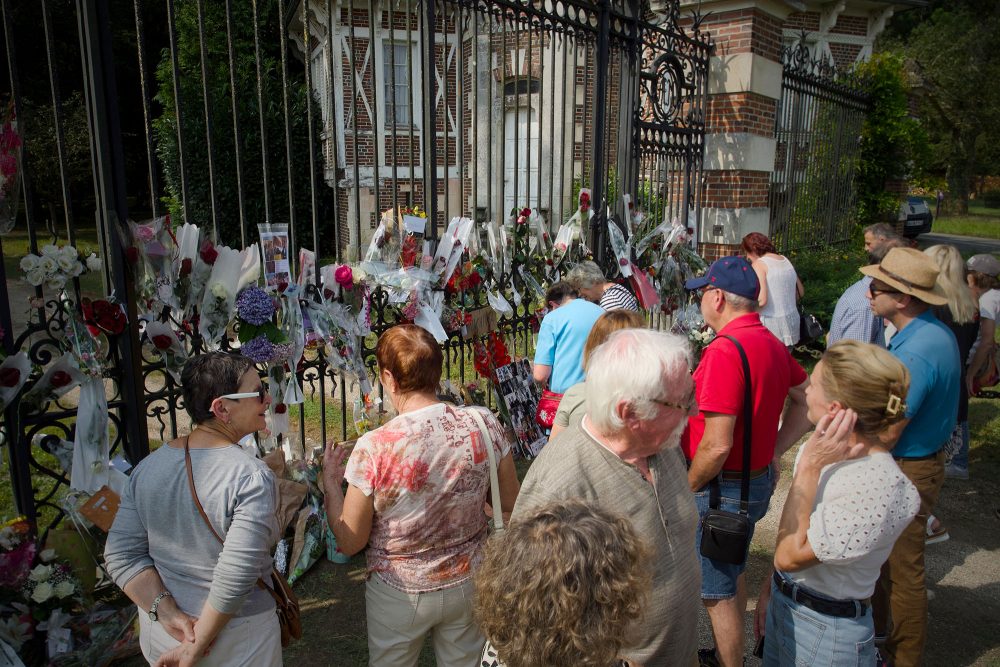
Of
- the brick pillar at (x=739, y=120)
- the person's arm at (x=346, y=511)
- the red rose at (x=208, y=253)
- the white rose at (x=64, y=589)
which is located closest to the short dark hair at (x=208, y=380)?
the person's arm at (x=346, y=511)

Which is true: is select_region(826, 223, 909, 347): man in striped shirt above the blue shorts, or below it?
above

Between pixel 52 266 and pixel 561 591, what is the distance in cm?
253

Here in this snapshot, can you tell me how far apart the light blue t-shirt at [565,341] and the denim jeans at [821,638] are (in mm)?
1989

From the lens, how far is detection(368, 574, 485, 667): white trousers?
2254 mm

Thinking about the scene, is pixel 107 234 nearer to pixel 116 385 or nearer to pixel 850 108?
pixel 116 385

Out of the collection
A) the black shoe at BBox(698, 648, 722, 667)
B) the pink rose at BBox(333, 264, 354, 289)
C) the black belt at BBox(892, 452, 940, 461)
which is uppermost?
the pink rose at BBox(333, 264, 354, 289)

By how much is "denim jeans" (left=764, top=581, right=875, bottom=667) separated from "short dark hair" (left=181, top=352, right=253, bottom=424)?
193 centimetres

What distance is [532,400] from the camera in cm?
536

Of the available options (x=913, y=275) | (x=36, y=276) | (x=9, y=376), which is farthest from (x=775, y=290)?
(x=9, y=376)

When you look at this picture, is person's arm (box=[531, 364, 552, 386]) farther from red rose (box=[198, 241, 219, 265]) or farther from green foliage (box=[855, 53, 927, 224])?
green foliage (box=[855, 53, 927, 224])

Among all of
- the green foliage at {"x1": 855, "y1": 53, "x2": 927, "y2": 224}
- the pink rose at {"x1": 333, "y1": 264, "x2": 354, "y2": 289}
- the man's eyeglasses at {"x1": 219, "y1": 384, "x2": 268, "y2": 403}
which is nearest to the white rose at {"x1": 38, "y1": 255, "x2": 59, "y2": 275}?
the man's eyeglasses at {"x1": 219, "y1": 384, "x2": 268, "y2": 403}

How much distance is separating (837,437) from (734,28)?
6487 millimetres

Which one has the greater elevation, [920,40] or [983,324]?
[920,40]

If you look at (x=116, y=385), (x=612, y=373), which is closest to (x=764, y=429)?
(x=612, y=373)
